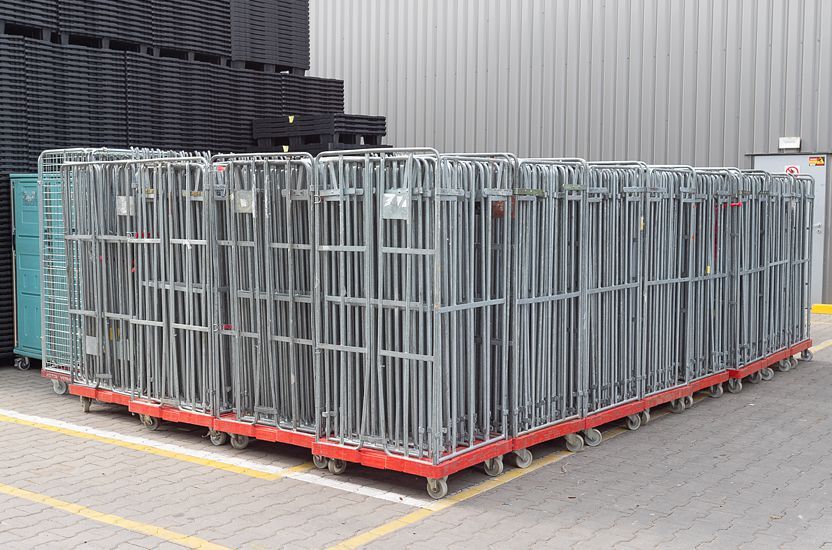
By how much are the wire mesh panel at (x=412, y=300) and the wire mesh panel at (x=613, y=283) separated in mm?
1192

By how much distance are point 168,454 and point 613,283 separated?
403 cm

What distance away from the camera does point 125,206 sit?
841cm

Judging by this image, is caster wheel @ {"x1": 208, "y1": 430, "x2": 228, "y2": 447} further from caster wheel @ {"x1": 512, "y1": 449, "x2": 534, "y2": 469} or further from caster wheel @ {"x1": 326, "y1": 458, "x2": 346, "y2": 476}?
caster wheel @ {"x1": 512, "y1": 449, "x2": 534, "y2": 469}

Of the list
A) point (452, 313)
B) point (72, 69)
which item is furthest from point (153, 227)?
point (72, 69)

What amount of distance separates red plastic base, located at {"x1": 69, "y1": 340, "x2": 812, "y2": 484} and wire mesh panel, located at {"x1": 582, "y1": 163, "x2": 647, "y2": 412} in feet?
0.60

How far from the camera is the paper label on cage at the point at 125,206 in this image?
8.31 metres

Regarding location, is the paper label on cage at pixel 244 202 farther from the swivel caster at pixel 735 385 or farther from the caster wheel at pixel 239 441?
the swivel caster at pixel 735 385

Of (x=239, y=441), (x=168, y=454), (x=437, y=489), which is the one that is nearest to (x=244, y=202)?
(x=239, y=441)

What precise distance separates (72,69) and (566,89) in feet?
32.4

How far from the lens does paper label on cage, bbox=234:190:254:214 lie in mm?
7329

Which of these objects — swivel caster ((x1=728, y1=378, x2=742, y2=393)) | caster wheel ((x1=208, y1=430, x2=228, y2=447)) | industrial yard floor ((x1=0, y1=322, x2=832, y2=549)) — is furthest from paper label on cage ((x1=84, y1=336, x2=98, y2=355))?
swivel caster ((x1=728, y1=378, x2=742, y2=393))

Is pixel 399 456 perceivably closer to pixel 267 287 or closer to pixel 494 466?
pixel 494 466

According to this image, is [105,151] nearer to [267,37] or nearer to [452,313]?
[452,313]

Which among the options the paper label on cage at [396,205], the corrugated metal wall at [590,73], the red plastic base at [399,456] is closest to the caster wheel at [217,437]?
the red plastic base at [399,456]
